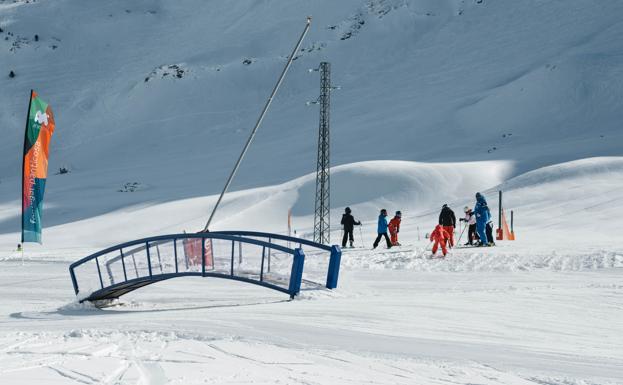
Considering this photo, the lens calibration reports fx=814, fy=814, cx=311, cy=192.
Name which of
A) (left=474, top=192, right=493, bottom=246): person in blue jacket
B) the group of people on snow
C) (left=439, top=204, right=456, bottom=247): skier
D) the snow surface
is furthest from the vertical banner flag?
(left=474, top=192, right=493, bottom=246): person in blue jacket

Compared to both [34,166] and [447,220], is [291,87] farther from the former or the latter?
[34,166]

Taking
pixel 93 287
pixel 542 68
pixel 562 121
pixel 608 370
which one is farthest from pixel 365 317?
pixel 542 68

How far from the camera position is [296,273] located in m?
14.5

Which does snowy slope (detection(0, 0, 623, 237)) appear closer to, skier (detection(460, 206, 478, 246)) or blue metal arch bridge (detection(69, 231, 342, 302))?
skier (detection(460, 206, 478, 246))

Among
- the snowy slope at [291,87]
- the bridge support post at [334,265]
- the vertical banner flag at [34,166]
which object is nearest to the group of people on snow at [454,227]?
the bridge support post at [334,265]

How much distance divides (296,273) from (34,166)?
333 inches

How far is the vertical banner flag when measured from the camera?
19.5 m

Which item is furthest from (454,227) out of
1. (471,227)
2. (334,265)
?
(334,265)

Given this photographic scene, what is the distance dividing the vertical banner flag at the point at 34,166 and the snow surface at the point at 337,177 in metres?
1.56

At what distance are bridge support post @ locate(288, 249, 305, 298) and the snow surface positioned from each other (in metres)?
0.28

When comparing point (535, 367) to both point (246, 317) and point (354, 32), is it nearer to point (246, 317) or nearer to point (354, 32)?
point (246, 317)

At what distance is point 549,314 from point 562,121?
165 feet

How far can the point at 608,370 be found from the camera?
8.52 metres

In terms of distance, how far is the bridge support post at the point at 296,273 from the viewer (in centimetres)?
1431
